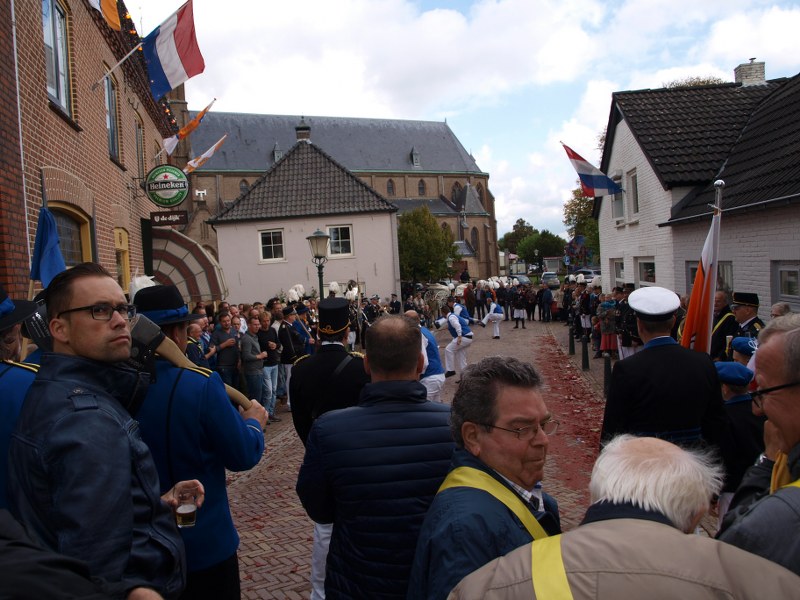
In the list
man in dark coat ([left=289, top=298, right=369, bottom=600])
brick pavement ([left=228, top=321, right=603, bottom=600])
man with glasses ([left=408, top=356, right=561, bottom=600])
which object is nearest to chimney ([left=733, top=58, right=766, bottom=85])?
brick pavement ([left=228, top=321, right=603, bottom=600])

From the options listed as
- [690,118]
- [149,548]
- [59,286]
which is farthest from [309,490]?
[690,118]

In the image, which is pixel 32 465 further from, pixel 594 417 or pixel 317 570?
pixel 594 417

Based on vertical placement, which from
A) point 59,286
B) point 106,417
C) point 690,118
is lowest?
point 106,417

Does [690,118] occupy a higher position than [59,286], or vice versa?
[690,118]

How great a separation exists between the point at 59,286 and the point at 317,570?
8.16 ft

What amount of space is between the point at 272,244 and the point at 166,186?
592 inches

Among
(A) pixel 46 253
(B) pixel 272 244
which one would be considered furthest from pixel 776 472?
(B) pixel 272 244

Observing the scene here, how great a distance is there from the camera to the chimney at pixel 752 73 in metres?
15.9

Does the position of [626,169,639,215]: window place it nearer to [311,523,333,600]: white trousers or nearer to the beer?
[311,523,333,600]: white trousers

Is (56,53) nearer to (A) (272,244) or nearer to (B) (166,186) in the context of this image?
(B) (166,186)

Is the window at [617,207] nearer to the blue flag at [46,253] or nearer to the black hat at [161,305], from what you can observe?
the blue flag at [46,253]

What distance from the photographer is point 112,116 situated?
11.4 m

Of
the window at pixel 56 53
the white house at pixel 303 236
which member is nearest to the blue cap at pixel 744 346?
the window at pixel 56 53

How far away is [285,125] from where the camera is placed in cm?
6781
